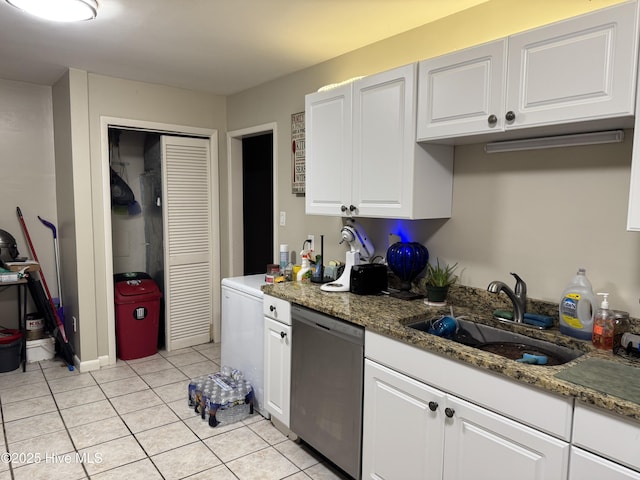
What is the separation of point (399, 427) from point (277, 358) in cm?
96

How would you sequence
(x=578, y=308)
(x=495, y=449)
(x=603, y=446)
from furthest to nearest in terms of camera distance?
1. (x=578, y=308)
2. (x=495, y=449)
3. (x=603, y=446)

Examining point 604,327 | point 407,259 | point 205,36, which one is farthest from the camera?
point 205,36

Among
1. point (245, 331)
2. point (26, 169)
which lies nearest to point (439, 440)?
point (245, 331)

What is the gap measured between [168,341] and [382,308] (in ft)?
8.55

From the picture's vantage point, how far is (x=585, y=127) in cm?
166

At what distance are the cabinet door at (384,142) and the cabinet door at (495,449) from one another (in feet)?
3.24

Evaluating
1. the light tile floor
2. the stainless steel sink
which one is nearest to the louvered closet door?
the light tile floor

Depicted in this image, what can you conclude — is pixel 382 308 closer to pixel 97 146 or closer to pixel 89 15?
pixel 89 15

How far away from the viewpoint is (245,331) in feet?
9.67

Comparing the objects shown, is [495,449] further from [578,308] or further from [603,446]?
[578,308]

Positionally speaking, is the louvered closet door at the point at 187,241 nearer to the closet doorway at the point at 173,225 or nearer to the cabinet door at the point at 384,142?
the closet doorway at the point at 173,225

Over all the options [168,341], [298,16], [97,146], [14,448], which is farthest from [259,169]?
[14,448]

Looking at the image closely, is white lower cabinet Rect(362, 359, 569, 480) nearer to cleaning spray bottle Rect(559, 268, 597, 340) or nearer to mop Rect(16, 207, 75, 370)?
cleaning spray bottle Rect(559, 268, 597, 340)

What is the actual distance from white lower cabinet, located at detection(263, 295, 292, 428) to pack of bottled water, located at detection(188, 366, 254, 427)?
183mm
